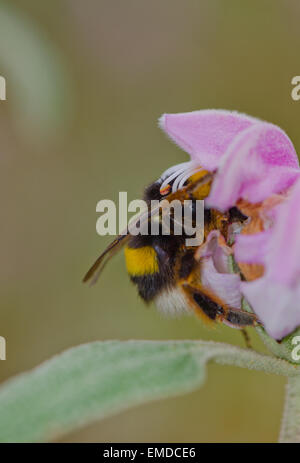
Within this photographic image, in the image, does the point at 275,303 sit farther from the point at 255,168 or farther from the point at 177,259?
the point at 177,259

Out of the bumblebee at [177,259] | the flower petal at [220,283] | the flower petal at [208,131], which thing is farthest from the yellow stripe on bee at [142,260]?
the flower petal at [208,131]

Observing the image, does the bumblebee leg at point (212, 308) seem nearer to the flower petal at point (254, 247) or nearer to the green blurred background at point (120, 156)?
the flower petal at point (254, 247)

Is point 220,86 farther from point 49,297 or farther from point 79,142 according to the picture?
point 49,297

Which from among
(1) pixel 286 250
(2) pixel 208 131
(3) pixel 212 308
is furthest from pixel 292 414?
(2) pixel 208 131

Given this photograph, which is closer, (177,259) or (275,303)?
(275,303)

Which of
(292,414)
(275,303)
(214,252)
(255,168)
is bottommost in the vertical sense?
(292,414)

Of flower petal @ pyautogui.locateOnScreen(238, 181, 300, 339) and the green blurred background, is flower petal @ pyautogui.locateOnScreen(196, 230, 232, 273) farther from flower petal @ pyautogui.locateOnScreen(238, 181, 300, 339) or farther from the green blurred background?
the green blurred background

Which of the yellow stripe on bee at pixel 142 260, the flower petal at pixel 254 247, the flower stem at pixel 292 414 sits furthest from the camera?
the yellow stripe on bee at pixel 142 260
